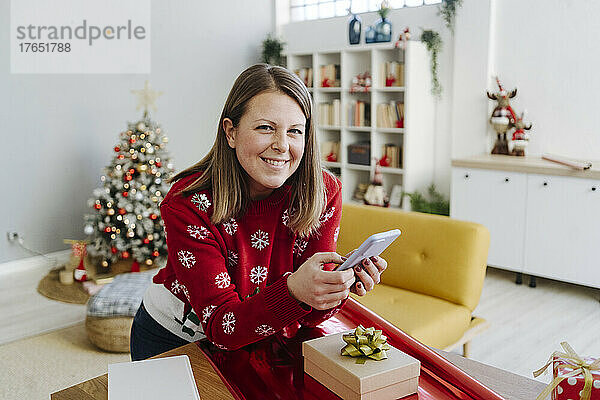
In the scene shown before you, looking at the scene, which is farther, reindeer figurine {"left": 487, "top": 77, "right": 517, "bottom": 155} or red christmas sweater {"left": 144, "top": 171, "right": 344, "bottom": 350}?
reindeer figurine {"left": 487, "top": 77, "right": 517, "bottom": 155}

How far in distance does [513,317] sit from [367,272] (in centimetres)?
270

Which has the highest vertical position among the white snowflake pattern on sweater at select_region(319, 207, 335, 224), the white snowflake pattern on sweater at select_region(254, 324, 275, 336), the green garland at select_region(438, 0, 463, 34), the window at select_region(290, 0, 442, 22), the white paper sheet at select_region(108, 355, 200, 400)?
the window at select_region(290, 0, 442, 22)

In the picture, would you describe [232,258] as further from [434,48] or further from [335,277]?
[434,48]

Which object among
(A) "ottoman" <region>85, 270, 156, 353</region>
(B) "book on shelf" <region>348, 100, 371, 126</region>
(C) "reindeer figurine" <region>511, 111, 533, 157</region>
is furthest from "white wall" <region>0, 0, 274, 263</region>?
(C) "reindeer figurine" <region>511, 111, 533, 157</region>

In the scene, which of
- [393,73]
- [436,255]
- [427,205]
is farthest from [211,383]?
[393,73]

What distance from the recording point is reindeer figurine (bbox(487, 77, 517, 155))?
4578 millimetres

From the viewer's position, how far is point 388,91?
5.30 m

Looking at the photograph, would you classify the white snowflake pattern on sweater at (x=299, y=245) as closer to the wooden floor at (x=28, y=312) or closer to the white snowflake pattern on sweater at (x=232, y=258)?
the white snowflake pattern on sweater at (x=232, y=258)

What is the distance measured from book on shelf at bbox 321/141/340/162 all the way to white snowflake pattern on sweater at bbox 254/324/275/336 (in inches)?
180

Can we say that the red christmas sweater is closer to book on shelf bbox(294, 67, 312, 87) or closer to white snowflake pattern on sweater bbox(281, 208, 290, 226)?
white snowflake pattern on sweater bbox(281, 208, 290, 226)

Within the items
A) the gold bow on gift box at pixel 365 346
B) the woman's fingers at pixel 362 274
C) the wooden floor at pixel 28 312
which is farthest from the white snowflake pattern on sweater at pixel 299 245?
the wooden floor at pixel 28 312

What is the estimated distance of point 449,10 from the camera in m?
4.89

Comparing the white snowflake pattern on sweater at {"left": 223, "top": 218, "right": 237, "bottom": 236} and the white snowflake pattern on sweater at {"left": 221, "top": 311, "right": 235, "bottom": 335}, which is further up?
the white snowflake pattern on sweater at {"left": 223, "top": 218, "right": 237, "bottom": 236}

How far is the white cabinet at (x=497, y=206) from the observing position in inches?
163
